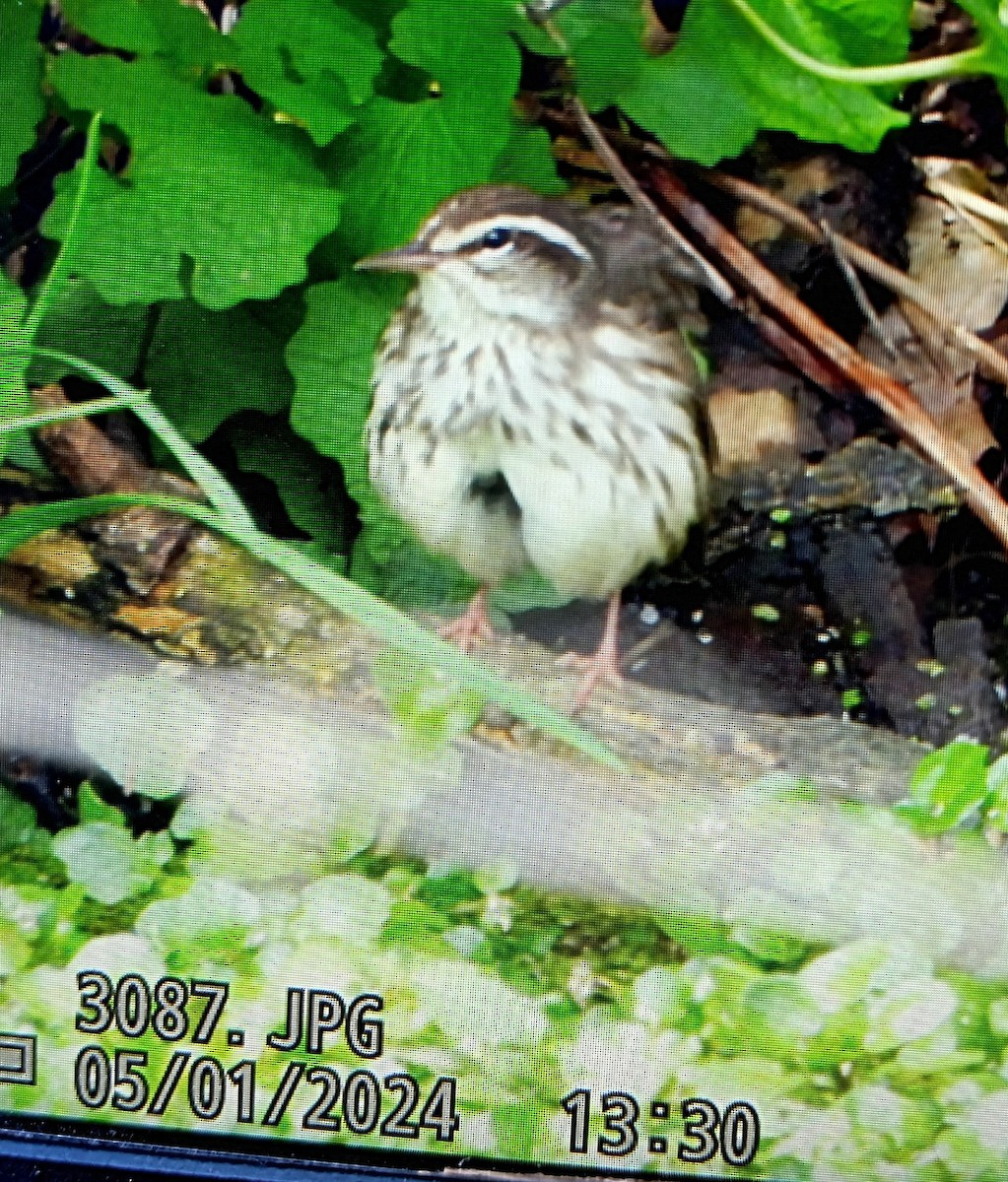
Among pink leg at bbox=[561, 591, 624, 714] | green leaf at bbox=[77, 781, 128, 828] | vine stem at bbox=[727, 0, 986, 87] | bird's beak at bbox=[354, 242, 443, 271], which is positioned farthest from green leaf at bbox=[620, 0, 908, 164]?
green leaf at bbox=[77, 781, 128, 828]

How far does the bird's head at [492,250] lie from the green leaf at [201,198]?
0.05 m

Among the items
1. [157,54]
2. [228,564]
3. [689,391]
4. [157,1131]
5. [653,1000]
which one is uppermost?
[157,54]

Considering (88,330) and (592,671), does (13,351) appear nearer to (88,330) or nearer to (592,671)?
(88,330)

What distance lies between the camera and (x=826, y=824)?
2.69ft

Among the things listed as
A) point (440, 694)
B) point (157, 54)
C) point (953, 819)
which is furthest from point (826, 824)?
point (157, 54)

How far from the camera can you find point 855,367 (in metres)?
0.78

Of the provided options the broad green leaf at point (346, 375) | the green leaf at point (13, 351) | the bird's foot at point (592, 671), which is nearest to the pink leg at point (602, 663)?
the bird's foot at point (592, 671)

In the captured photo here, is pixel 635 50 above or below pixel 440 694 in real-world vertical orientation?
above

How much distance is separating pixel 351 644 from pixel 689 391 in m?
0.24

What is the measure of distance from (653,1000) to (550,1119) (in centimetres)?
10

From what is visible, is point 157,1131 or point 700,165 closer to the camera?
point 700,165

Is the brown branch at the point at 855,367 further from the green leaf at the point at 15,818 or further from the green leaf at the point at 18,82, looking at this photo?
the green leaf at the point at 15,818

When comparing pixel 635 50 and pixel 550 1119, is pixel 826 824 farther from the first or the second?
pixel 635 50

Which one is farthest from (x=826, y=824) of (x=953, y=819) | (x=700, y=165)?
(x=700, y=165)
